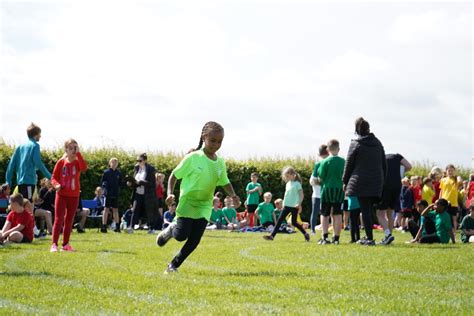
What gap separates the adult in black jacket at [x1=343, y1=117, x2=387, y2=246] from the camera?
15219mm

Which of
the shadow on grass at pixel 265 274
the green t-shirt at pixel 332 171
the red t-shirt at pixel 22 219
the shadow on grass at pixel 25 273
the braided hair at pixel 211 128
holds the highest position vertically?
the braided hair at pixel 211 128

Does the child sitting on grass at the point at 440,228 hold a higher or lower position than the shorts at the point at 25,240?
higher

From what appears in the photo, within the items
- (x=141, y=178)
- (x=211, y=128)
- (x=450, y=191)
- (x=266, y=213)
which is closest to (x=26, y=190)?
(x=141, y=178)

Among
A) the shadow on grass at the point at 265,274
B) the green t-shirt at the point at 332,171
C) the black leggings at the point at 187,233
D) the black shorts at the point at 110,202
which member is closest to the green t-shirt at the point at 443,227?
the green t-shirt at the point at 332,171

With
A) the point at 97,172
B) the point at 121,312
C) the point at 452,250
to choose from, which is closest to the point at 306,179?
the point at 97,172

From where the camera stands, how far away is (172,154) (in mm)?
31922

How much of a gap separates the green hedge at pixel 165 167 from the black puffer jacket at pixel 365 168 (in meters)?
15.4

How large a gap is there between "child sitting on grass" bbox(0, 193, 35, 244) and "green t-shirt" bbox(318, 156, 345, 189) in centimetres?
635

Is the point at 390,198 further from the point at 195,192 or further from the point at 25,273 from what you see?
the point at 25,273

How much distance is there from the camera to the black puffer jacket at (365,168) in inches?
599

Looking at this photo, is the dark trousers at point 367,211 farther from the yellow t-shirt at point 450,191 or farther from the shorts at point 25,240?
the shorts at point 25,240

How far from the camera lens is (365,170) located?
50.1ft

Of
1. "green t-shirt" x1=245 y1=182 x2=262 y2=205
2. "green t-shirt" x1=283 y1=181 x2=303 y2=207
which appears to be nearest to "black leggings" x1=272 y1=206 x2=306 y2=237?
"green t-shirt" x1=283 y1=181 x2=303 y2=207

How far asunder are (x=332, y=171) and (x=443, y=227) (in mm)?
3055
